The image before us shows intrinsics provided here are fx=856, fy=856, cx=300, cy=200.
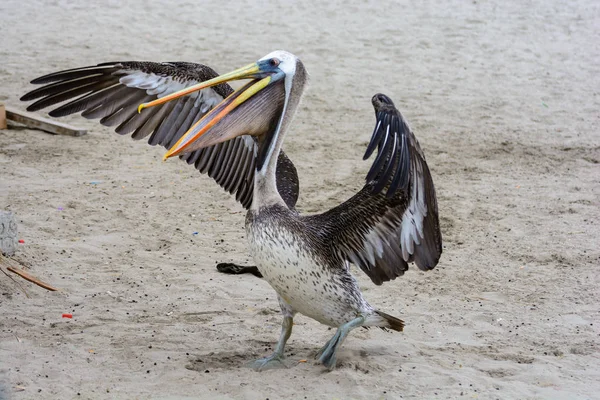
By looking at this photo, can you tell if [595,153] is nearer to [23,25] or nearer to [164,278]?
[164,278]

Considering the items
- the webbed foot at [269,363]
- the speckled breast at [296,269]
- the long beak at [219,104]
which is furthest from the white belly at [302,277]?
the long beak at [219,104]

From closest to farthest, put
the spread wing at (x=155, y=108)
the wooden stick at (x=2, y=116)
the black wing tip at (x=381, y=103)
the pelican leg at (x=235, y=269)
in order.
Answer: the black wing tip at (x=381, y=103)
the spread wing at (x=155, y=108)
the pelican leg at (x=235, y=269)
the wooden stick at (x=2, y=116)

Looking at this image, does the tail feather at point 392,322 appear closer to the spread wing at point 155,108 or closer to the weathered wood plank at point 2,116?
the spread wing at point 155,108

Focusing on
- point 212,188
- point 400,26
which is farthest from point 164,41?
point 212,188

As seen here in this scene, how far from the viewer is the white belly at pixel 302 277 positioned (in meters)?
4.03

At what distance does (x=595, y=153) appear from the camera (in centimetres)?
816

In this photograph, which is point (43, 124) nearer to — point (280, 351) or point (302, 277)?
point (280, 351)

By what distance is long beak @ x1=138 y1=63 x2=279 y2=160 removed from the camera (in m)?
3.96

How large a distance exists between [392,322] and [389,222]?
0.55 metres

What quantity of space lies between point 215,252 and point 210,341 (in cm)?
130

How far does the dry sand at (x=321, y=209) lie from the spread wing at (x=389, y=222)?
536 mm

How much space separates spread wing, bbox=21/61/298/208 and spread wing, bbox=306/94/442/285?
1.58 ft

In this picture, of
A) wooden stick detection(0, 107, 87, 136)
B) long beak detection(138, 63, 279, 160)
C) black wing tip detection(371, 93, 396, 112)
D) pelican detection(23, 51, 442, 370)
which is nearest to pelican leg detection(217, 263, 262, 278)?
pelican detection(23, 51, 442, 370)

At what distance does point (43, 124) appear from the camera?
784 centimetres
